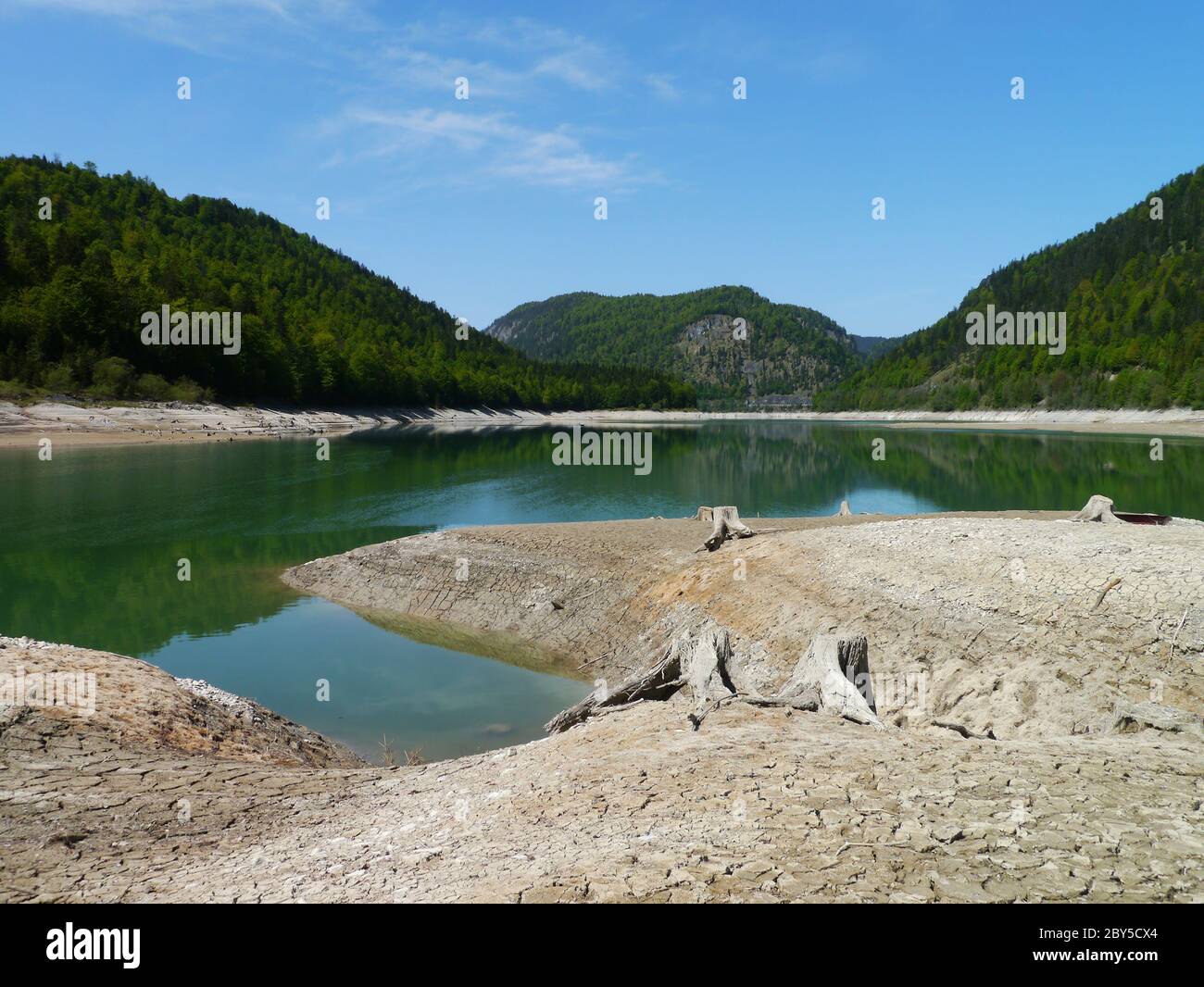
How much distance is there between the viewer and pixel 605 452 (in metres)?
87.2

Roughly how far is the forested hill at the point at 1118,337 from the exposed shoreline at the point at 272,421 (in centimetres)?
413

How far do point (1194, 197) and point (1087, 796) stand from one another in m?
238

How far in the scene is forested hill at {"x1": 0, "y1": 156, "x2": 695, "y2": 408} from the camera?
86.6 m

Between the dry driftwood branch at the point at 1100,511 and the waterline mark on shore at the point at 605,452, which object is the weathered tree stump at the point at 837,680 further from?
the waterline mark on shore at the point at 605,452

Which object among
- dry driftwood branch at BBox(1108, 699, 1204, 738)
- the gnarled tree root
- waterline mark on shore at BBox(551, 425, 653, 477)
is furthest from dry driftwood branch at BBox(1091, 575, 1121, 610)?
waterline mark on shore at BBox(551, 425, 653, 477)

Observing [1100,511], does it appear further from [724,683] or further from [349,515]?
[349,515]

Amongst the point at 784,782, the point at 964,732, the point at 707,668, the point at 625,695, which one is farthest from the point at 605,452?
the point at 784,782

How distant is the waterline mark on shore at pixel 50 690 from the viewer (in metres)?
9.34

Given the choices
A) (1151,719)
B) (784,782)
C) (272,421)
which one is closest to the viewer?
(784,782)

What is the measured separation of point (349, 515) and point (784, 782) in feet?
109

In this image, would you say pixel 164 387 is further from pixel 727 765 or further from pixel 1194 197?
pixel 1194 197

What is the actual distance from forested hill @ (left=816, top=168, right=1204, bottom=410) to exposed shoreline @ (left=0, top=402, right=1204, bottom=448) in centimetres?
413

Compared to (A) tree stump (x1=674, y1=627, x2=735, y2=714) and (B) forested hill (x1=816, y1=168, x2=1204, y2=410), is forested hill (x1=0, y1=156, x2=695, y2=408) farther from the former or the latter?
(B) forested hill (x1=816, y1=168, x2=1204, y2=410)

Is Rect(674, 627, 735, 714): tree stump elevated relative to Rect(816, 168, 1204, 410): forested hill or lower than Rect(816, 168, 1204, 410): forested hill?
lower
